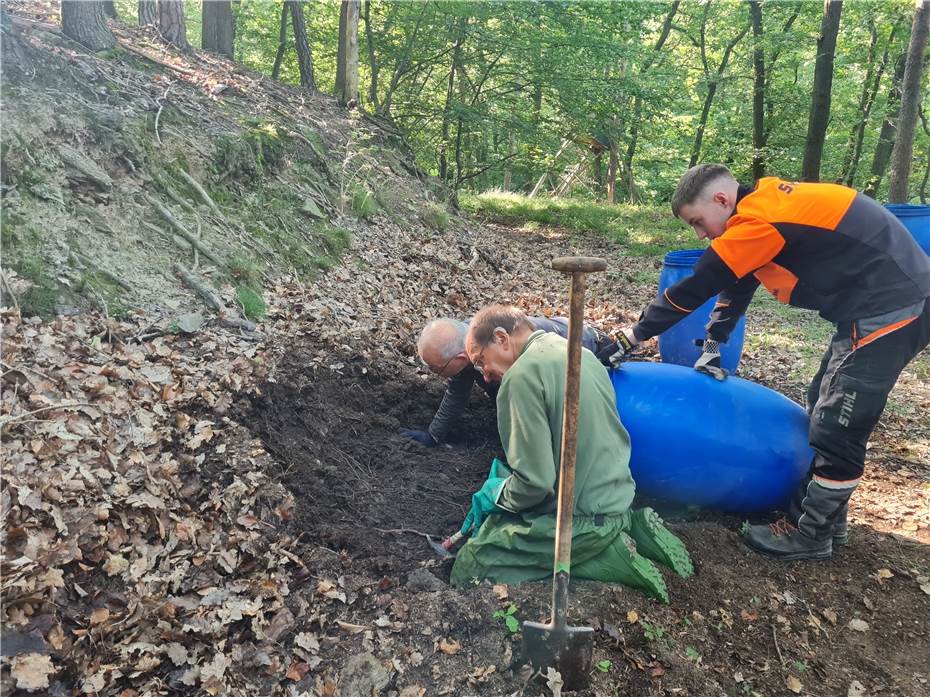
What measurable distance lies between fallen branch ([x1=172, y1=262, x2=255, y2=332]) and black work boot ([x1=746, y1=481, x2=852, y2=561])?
4026 mm

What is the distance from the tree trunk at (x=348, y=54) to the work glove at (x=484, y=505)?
10.4 metres

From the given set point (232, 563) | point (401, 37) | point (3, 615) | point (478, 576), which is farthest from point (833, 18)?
point (3, 615)

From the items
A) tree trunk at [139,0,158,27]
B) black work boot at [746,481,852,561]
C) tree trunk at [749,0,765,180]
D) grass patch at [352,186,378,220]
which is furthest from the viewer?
tree trunk at [749,0,765,180]

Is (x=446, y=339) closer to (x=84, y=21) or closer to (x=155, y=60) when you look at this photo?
(x=84, y=21)

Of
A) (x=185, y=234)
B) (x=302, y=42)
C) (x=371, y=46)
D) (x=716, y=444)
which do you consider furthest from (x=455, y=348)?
(x=371, y=46)

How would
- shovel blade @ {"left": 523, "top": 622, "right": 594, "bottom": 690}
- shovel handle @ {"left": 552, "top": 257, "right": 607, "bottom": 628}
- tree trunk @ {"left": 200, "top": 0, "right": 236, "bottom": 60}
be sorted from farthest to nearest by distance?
tree trunk @ {"left": 200, "top": 0, "right": 236, "bottom": 60} < shovel blade @ {"left": 523, "top": 622, "right": 594, "bottom": 690} < shovel handle @ {"left": 552, "top": 257, "right": 607, "bottom": 628}

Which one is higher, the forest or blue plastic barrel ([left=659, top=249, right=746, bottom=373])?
the forest

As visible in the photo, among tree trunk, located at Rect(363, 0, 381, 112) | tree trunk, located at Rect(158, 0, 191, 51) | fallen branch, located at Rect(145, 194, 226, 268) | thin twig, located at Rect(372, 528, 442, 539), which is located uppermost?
tree trunk, located at Rect(363, 0, 381, 112)

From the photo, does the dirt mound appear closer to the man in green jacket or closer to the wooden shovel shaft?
the man in green jacket

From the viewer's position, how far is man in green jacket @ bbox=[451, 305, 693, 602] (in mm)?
2896

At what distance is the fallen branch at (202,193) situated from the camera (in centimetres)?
637

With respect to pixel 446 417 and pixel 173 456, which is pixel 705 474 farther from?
pixel 173 456

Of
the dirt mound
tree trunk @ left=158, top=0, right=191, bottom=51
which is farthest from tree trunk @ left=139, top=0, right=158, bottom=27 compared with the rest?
the dirt mound

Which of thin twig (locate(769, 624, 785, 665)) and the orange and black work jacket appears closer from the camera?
thin twig (locate(769, 624, 785, 665))
